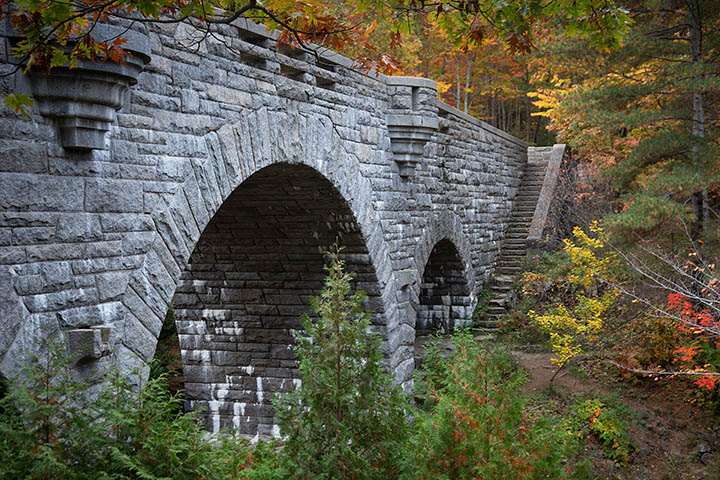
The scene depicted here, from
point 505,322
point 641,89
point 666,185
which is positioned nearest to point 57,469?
point 666,185

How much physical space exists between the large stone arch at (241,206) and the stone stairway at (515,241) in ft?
17.1

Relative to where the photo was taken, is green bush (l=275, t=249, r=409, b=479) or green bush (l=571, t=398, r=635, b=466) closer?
green bush (l=275, t=249, r=409, b=479)

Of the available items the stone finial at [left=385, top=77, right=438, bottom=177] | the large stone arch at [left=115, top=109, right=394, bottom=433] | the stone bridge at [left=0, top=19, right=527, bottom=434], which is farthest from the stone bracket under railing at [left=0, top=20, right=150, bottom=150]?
the stone finial at [left=385, top=77, right=438, bottom=177]

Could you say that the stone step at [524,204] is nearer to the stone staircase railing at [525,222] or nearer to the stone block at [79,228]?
the stone staircase railing at [525,222]

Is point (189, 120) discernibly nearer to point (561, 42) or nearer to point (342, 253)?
point (342, 253)

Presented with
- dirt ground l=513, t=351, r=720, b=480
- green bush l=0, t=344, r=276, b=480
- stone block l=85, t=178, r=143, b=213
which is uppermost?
stone block l=85, t=178, r=143, b=213

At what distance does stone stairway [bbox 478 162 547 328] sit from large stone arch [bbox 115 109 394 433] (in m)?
5.20

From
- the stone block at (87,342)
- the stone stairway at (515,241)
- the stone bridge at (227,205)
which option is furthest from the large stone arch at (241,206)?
the stone stairway at (515,241)

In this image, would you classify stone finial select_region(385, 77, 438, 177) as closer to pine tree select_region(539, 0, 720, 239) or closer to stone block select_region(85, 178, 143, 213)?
pine tree select_region(539, 0, 720, 239)

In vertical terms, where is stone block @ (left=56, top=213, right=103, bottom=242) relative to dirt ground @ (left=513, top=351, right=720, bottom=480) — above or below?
above

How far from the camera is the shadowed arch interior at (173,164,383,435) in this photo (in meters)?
9.03

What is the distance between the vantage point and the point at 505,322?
13672 mm

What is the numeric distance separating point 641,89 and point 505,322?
5163mm

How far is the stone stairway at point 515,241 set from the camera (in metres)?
14.3
